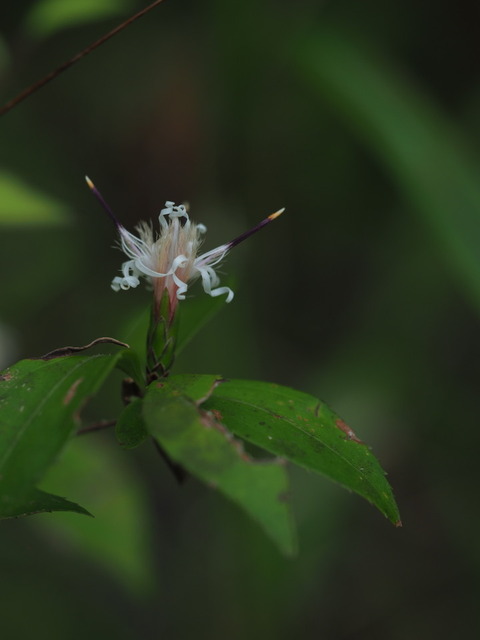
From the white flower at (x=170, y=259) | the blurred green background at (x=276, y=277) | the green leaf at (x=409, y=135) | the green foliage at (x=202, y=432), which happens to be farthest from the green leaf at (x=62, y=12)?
the green foliage at (x=202, y=432)

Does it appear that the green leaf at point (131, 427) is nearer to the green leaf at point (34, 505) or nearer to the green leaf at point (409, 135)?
the green leaf at point (34, 505)

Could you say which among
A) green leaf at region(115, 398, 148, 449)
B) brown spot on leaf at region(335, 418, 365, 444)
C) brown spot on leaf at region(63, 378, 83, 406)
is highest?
brown spot on leaf at region(63, 378, 83, 406)

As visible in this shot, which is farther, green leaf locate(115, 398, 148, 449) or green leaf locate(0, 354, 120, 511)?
green leaf locate(115, 398, 148, 449)

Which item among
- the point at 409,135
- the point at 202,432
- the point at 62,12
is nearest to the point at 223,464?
the point at 202,432

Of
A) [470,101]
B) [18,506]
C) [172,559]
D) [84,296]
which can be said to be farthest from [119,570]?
[470,101]

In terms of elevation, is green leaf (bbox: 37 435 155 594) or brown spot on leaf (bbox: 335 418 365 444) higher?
green leaf (bbox: 37 435 155 594)

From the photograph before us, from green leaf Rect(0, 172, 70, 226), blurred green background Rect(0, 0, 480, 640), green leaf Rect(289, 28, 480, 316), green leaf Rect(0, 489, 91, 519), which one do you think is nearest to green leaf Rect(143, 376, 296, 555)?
green leaf Rect(0, 489, 91, 519)

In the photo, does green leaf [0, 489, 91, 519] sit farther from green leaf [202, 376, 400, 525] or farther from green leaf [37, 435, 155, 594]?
green leaf [37, 435, 155, 594]
